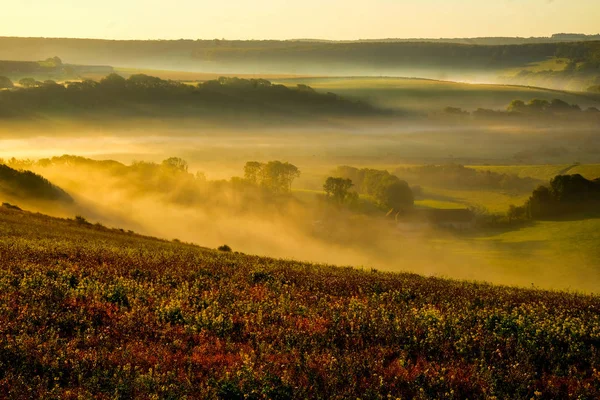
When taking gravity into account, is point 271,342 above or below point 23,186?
above

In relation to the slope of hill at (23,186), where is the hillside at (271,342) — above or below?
above

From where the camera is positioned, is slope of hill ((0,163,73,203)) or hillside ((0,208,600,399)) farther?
slope of hill ((0,163,73,203))

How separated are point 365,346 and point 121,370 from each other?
472 centimetres

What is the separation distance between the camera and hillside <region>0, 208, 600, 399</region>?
386 inches

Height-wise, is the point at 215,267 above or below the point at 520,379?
below

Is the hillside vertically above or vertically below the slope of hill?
above

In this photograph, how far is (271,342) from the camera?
477 inches

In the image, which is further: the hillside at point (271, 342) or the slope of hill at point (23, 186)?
the slope of hill at point (23, 186)

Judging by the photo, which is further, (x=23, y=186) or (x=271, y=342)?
(x=23, y=186)

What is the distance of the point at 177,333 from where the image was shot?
12.3m

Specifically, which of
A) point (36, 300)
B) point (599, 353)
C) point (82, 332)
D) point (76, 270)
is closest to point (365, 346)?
point (599, 353)

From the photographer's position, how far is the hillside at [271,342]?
980 centimetres

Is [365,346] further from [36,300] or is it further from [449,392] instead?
[36,300]

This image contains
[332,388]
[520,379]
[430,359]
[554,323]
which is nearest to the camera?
[332,388]
